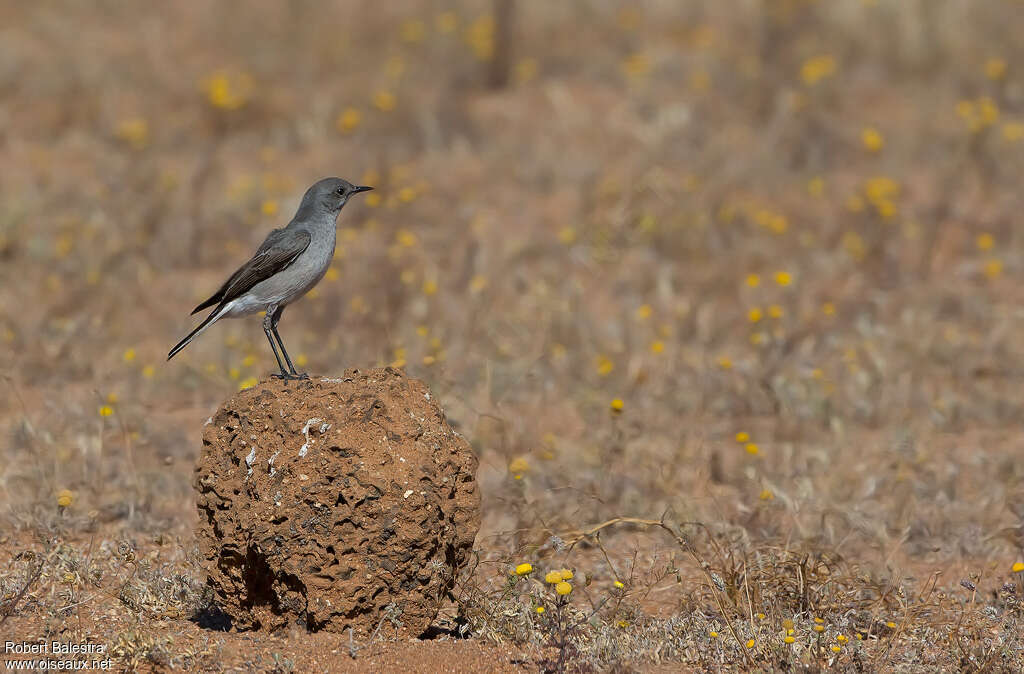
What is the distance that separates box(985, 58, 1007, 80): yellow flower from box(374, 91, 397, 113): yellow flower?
5.87 metres

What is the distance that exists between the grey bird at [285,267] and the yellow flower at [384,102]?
6515 millimetres

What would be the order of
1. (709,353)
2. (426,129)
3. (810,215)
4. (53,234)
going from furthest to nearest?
(426,129) → (810,215) → (53,234) → (709,353)

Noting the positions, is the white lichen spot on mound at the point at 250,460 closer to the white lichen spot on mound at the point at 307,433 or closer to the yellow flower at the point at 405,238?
the white lichen spot on mound at the point at 307,433

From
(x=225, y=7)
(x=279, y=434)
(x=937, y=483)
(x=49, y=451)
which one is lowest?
(x=937, y=483)

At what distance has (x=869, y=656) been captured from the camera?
16.4ft

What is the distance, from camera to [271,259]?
19.5ft

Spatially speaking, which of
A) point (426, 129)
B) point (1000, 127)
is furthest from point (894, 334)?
point (426, 129)

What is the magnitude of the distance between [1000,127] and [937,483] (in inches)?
255

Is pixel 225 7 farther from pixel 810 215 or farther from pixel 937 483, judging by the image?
pixel 937 483

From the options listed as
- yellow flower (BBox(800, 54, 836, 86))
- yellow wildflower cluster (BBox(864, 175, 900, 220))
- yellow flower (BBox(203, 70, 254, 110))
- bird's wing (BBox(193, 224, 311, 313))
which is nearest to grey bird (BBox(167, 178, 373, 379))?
bird's wing (BBox(193, 224, 311, 313))

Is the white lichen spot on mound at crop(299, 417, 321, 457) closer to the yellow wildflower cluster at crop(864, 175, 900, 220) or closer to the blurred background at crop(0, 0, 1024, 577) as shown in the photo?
the blurred background at crop(0, 0, 1024, 577)

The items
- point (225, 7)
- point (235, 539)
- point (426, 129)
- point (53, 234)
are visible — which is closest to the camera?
point (235, 539)

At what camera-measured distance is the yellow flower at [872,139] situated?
11961mm

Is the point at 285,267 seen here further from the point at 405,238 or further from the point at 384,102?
the point at 384,102
